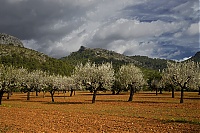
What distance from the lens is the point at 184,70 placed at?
5456 centimetres

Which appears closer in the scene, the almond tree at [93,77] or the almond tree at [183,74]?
the almond tree at [183,74]

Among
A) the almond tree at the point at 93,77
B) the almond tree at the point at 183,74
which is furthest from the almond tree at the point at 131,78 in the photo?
the almond tree at the point at 183,74

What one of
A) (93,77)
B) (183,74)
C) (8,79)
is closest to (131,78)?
(93,77)

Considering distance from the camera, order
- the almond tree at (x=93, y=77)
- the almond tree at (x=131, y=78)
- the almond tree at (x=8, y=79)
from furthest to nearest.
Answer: the almond tree at (x=131, y=78), the almond tree at (x=93, y=77), the almond tree at (x=8, y=79)

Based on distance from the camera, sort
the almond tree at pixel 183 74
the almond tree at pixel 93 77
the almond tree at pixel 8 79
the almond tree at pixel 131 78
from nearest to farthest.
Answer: the almond tree at pixel 8 79
the almond tree at pixel 183 74
the almond tree at pixel 93 77
the almond tree at pixel 131 78

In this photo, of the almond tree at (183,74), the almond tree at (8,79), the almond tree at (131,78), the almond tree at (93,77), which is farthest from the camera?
the almond tree at (131,78)

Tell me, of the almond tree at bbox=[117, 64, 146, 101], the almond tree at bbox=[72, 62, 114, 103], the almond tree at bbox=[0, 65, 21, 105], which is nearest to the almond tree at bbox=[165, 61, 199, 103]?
the almond tree at bbox=[117, 64, 146, 101]

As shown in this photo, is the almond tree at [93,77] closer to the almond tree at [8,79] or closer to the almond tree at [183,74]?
the almond tree at [8,79]

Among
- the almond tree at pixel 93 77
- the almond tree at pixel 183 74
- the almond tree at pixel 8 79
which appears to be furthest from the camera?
the almond tree at pixel 93 77

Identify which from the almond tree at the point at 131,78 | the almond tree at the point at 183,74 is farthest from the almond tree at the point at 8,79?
the almond tree at the point at 183,74

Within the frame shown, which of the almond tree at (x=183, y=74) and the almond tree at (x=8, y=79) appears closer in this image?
the almond tree at (x=8, y=79)

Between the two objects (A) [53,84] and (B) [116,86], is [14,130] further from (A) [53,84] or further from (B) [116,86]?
(B) [116,86]

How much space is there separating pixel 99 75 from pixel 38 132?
36639 mm

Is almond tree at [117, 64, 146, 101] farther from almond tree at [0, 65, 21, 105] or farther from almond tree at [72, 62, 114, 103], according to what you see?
almond tree at [0, 65, 21, 105]
